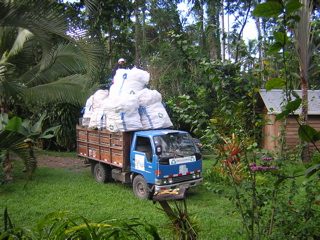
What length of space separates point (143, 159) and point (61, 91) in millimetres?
3692

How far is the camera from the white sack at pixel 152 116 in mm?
10164

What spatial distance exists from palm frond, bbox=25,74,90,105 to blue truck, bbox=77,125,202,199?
186 cm

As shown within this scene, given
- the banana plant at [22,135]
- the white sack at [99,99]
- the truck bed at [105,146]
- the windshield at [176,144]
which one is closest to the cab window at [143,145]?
the truck bed at [105,146]

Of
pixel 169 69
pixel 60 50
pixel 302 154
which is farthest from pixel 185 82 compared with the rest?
pixel 302 154

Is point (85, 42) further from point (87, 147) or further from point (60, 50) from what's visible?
point (87, 147)

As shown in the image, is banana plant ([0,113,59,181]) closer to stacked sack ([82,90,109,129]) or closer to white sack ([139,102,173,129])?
white sack ([139,102,173,129])

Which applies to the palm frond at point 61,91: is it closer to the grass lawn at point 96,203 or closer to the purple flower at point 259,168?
the grass lawn at point 96,203

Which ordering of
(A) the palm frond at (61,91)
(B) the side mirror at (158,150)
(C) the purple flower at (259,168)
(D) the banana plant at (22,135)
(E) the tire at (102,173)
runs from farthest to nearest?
(E) the tire at (102,173), (A) the palm frond at (61,91), (B) the side mirror at (158,150), (C) the purple flower at (259,168), (D) the banana plant at (22,135)

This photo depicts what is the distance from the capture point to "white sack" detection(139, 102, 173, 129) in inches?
400

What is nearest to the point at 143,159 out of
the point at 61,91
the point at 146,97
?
the point at 146,97

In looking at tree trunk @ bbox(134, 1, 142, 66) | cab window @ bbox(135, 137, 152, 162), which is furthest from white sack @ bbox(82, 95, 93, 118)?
tree trunk @ bbox(134, 1, 142, 66)

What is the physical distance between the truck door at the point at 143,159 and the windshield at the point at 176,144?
1.22 feet

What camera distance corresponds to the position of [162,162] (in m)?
8.84

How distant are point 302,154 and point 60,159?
44.0ft
